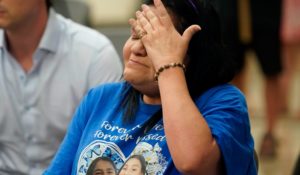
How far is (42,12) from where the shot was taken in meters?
3.38

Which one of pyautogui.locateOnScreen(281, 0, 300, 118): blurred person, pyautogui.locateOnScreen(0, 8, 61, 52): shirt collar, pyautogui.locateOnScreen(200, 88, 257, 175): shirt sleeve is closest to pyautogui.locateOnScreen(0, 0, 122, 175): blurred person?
pyautogui.locateOnScreen(0, 8, 61, 52): shirt collar

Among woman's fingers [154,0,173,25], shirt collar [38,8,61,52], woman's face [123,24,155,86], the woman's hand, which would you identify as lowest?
shirt collar [38,8,61,52]

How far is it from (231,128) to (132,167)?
0.98 feet

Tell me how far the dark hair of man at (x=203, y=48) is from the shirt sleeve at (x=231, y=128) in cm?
5

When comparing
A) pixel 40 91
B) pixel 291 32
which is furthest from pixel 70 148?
pixel 291 32

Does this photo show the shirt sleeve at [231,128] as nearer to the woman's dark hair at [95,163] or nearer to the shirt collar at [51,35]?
the woman's dark hair at [95,163]

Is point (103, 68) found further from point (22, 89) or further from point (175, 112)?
point (175, 112)

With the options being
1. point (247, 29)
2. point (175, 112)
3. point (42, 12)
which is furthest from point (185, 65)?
point (247, 29)

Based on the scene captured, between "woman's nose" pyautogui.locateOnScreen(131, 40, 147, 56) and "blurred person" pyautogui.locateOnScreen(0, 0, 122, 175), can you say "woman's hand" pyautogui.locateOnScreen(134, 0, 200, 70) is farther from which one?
"blurred person" pyautogui.locateOnScreen(0, 0, 122, 175)

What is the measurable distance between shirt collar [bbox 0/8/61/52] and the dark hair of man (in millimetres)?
952

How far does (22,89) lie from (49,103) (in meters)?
0.12

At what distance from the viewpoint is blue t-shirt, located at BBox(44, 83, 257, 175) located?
2291mm

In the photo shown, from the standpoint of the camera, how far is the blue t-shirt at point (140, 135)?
2.29m

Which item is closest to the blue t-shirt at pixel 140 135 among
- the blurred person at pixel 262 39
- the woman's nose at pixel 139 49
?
the woman's nose at pixel 139 49
